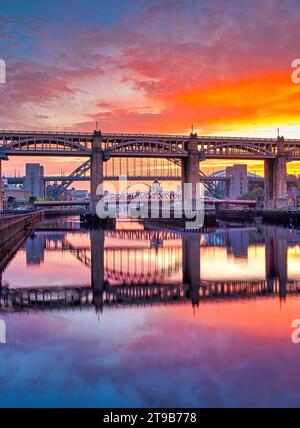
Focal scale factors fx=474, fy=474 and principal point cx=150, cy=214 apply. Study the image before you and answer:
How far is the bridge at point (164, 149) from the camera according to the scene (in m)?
71.6

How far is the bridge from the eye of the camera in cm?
7161

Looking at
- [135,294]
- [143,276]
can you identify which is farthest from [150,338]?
[143,276]

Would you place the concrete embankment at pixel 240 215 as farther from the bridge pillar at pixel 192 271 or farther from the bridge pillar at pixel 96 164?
the bridge pillar at pixel 192 271

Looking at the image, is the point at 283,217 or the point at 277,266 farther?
the point at 283,217

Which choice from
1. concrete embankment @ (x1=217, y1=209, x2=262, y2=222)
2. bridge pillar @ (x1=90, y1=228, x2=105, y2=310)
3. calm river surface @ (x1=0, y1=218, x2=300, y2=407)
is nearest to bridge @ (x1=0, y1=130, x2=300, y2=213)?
concrete embankment @ (x1=217, y1=209, x2=262, y2=222)

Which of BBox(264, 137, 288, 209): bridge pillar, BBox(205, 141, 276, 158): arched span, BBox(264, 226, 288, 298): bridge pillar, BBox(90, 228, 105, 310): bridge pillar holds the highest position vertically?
BBox(205, 141, 276, 158): arched span

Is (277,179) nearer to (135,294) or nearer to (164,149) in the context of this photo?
(164,149)

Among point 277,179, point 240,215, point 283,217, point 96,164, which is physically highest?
point 96,164

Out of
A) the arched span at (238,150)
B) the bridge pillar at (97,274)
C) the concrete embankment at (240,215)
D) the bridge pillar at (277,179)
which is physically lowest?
the bridge pillar at (97,274)

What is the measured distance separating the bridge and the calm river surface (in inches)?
1859

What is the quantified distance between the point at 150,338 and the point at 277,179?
242 feet

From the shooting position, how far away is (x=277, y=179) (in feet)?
273

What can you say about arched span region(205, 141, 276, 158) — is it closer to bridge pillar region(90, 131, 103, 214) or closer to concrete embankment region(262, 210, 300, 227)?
concrete embankment region(262, 210, 300, 227)

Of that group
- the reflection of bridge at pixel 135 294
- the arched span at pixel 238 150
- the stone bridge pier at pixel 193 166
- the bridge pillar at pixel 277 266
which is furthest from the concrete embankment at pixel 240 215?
the reflection of bridge at pixel 135 294
